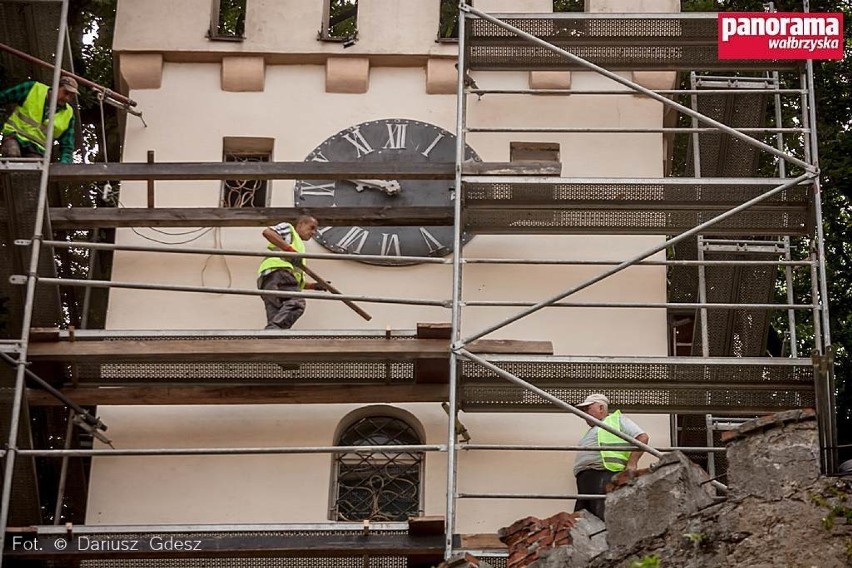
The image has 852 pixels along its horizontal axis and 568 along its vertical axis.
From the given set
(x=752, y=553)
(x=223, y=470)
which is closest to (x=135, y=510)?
(x=223, y=470)

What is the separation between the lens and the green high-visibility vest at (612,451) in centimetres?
1628

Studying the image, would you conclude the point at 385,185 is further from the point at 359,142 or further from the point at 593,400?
the point at 593,400

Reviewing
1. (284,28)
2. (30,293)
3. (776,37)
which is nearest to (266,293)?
(30,293)

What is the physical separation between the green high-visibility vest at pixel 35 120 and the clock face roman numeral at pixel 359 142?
2447 millimetres

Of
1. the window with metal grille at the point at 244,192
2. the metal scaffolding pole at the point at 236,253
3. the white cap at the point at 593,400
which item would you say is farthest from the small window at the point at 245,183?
the white cap at the point at 593,400

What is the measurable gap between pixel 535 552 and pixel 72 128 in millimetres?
6447

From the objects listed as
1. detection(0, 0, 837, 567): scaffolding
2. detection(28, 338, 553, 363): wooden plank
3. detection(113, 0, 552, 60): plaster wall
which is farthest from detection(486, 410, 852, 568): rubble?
detection(113, 0, 552, 60): plaster wall

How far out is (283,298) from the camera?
58.9 feet

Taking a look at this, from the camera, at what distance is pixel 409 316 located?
61.7ft

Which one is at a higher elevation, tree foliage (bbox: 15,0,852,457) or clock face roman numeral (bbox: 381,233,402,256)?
tree foliage (bbox: 15,0,852,457)

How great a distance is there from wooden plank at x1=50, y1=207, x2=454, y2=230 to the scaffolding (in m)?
0.02

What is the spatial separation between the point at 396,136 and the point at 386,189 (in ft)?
2.53

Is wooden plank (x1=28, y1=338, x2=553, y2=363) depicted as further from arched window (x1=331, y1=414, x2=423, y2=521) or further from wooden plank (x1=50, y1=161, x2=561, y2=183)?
arched window (x1=331, y1=414, x2=423, y2=521)

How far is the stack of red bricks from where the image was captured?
14414 millimetres
